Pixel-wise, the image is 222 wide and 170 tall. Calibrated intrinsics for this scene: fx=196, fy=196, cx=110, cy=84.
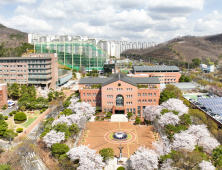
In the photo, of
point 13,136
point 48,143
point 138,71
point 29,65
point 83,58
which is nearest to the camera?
point 48,143

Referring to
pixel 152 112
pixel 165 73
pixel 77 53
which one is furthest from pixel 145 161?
pixel 77 53

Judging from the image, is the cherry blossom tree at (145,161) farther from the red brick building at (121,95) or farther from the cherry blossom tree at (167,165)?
the red brick building at (121,95)

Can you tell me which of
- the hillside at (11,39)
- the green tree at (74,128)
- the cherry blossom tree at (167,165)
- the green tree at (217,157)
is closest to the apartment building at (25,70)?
the green tree at (74,128)

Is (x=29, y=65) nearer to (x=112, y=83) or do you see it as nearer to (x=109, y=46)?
(x=112, y=83)

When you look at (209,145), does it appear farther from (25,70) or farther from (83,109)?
(25,70)

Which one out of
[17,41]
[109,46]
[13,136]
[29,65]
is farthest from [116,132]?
[109,46]
